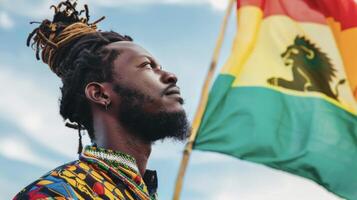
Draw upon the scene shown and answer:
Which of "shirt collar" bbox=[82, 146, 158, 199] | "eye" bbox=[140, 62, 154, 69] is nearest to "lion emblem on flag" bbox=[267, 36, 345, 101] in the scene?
"shirt collar" bbox=[82, 146, 158, 199]

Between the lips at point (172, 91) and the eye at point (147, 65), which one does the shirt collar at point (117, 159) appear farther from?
the eye at point (147, 65)

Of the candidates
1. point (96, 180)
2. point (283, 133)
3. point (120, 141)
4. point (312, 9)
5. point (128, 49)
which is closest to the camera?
point (283, 133)

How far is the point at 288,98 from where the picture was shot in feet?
15.9

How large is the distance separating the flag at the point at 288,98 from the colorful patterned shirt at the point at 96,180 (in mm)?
1342

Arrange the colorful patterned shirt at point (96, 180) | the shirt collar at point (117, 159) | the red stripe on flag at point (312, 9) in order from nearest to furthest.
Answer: the red stripe on flag at point (312, 9) → the colorful patterned shirt at point (96, 180) → the shirt collar at point (117, 159)

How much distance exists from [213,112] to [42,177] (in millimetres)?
1554

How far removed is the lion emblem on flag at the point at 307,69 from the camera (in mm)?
4933

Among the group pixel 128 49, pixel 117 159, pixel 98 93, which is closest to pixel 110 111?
pixel 98 93

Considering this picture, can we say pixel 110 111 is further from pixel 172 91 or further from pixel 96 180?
pixel 96 180

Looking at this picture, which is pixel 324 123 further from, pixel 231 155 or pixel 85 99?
A: pixel 85 99

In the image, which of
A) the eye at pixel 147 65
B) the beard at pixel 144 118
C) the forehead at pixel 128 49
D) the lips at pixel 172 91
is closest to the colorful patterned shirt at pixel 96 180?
the beard at pixel 144 118

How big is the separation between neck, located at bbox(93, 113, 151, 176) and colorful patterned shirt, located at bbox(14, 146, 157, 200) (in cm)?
9

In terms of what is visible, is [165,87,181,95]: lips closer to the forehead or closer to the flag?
the forehead

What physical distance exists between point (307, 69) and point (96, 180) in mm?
1703
